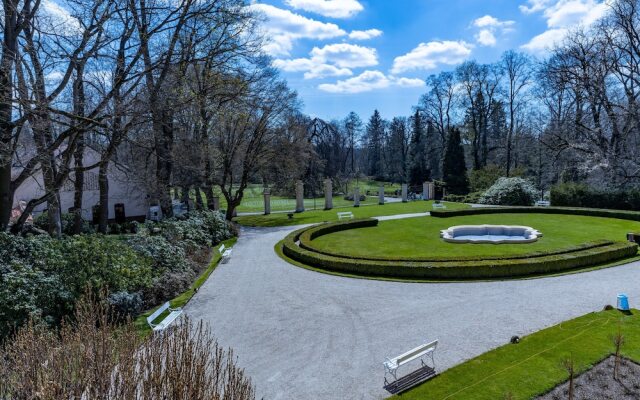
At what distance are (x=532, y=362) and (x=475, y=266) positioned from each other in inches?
237

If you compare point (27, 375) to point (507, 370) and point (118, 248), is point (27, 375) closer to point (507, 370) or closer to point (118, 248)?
point (507, 370)

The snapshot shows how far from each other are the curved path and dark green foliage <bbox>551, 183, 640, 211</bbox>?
16.9 metres

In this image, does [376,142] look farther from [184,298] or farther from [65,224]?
[184,298]

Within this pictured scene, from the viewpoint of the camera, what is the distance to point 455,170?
148ft

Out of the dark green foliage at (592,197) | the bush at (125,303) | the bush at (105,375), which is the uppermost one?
the dark green foliage at (592,197)

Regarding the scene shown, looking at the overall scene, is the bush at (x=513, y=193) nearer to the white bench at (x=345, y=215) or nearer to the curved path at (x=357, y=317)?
the white bench at (x=345, y=215)

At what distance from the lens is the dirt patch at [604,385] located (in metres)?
6.34

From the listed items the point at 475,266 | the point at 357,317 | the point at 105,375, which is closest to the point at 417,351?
the point at 357,317

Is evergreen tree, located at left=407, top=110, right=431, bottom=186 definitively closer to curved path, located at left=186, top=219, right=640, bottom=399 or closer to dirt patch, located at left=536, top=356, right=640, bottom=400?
curved path, located at left=186, top=219, right=640, bottom=399

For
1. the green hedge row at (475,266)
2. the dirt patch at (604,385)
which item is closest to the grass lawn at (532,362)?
the dirt patch at (604,385)

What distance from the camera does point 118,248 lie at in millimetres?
12242

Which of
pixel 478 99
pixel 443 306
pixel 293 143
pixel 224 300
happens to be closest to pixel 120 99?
pixel 224 300

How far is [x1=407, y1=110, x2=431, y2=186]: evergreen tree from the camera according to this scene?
177ft

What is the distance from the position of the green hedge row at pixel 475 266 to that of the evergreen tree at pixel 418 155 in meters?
38.9
